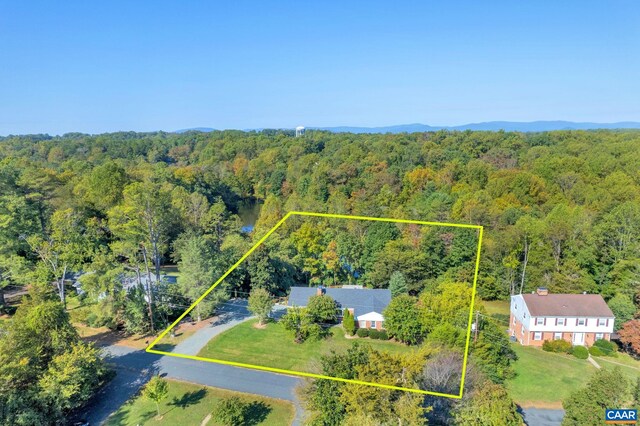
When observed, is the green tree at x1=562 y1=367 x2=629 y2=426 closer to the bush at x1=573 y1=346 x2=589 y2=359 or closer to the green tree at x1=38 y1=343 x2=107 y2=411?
the bush at x1=573 y1=346 x2=589 y2=359

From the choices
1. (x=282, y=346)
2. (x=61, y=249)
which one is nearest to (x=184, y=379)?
(x=282, y=346)

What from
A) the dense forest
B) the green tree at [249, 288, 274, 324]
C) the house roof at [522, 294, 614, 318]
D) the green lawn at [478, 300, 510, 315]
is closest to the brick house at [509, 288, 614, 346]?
the house roof at [522, 294, 614, 318]

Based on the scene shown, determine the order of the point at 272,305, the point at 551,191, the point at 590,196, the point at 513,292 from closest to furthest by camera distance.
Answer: the point at 272,305
the point at 513,292
the point at 590,196
the point at 551,191

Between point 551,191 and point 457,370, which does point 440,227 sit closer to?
point 457,370

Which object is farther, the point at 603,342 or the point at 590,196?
the point at 590,196

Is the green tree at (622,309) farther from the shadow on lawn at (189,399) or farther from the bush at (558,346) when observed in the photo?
the shadow on lawn at (189,399)

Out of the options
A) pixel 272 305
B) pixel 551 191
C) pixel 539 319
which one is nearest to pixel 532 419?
pixel 539 319

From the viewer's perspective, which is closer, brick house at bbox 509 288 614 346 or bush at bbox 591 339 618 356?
bush at bbox 591 339 618 356
